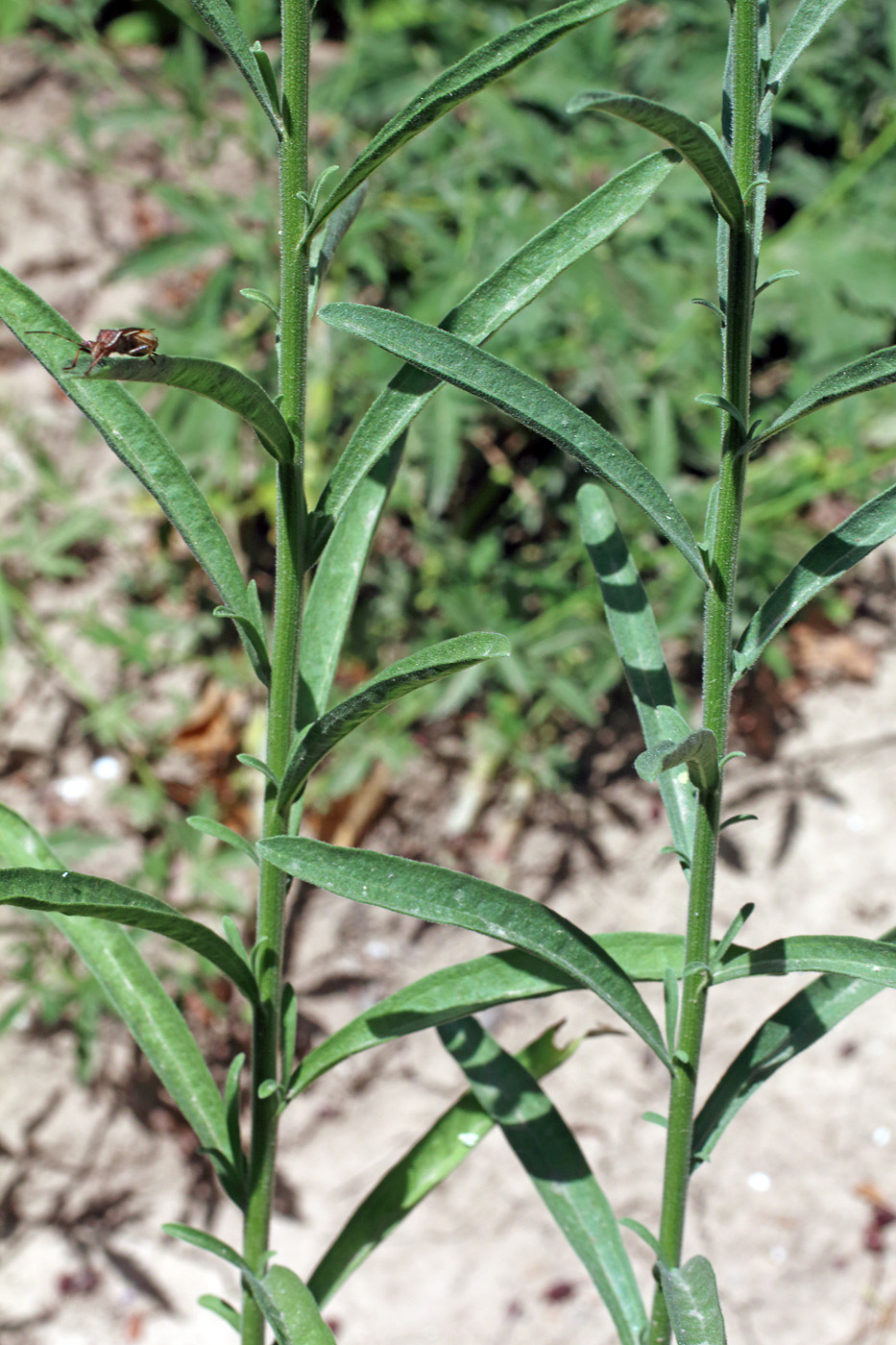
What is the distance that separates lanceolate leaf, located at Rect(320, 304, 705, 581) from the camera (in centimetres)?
62

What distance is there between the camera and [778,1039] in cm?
83

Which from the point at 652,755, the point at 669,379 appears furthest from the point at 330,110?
the point at 652,755

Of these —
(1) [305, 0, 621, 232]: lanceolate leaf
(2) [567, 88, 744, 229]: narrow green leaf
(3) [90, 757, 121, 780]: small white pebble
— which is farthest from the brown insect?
(3) [90, 757, 121, 780]: small white pebble

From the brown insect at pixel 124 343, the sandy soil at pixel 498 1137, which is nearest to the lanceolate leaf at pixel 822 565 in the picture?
the brown insect at pixel 124 343

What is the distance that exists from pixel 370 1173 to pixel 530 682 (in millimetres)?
919

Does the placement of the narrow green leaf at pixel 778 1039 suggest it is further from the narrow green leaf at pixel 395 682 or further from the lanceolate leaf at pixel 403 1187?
the narrow green leaf at pixel 395 682

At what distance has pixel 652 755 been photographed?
23.1 inches

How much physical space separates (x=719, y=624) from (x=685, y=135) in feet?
0.89

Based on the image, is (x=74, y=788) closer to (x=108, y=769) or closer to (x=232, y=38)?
(x=108, y=769)

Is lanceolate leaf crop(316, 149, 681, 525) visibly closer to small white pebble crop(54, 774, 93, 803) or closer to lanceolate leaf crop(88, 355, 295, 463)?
lanceolate leaf crop(88, 355, 295, 463)

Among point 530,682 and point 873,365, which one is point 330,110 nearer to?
point 530,682

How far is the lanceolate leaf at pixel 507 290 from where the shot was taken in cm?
72

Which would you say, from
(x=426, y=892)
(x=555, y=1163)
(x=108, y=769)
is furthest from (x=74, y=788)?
(x=426, y=892)

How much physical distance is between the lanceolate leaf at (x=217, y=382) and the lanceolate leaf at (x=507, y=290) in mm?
73
